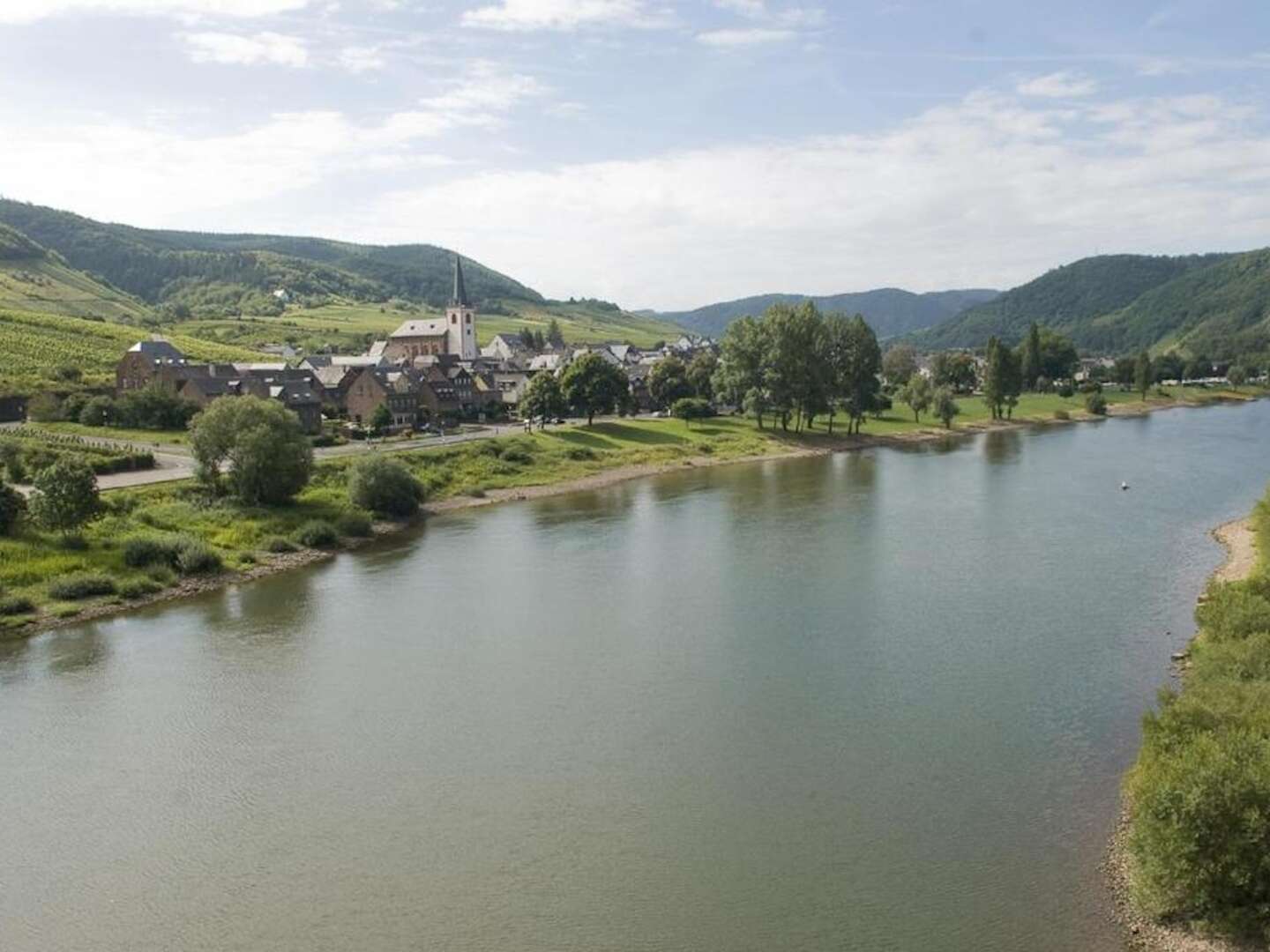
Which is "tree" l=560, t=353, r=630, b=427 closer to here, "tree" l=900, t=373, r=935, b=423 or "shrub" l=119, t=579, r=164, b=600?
"tree" l=900, t=373, r=935, b=423

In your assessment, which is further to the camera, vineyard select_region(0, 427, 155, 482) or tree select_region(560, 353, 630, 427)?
tree select_region(560, 353, 630, 427)

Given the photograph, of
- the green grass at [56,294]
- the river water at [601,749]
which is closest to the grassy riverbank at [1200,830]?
the river water at [601,749]

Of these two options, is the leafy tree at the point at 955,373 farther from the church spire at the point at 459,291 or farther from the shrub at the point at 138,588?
the shrub at the point at 138,588

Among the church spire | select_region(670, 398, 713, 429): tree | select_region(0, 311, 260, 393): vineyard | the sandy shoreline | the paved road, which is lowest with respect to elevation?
the sandy shoreline

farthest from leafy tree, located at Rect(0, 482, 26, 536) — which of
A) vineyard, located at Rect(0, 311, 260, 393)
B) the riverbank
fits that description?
vineyard, located at Rect(0, 311, 260, 393)

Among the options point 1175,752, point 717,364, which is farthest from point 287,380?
point 1175,752

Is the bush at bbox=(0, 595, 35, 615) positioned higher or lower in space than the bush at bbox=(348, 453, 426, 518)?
lower
